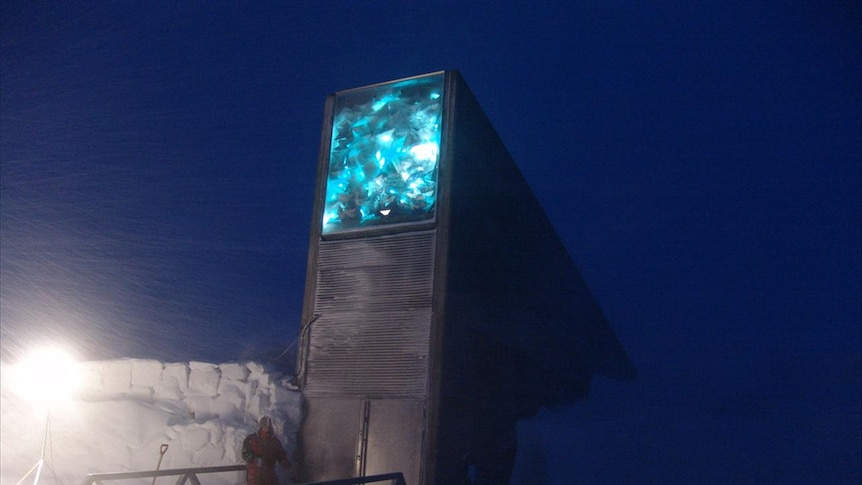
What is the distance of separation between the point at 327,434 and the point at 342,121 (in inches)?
195

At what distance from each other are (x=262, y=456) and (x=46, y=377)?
723 centimetres

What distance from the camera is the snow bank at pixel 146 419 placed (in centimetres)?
996

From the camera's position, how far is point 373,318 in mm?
9352

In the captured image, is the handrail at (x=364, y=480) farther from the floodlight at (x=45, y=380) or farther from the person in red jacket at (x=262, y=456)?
the floodlight at (x=45, y=380)

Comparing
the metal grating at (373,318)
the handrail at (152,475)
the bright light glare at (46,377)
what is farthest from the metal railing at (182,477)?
the bright light glare at (46,377)

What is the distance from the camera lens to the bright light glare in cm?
1267

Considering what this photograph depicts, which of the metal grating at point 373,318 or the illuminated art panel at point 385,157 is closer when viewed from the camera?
the metal grating at point 373,318

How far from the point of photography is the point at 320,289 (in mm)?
9883

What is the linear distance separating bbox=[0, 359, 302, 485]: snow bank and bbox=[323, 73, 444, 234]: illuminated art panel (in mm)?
2950

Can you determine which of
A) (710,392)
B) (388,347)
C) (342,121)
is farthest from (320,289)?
(710,392)

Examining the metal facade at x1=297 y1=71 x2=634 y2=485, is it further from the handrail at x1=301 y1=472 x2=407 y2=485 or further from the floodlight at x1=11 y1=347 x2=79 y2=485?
the floodlight at x1=11 y1=347 x2=79 y2=485

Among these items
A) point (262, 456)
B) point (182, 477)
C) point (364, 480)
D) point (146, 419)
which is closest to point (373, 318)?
point (262, 456)

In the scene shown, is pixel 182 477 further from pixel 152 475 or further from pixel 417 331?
pixel 417 331

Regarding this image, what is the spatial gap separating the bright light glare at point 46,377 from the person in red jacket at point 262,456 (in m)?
6.10
